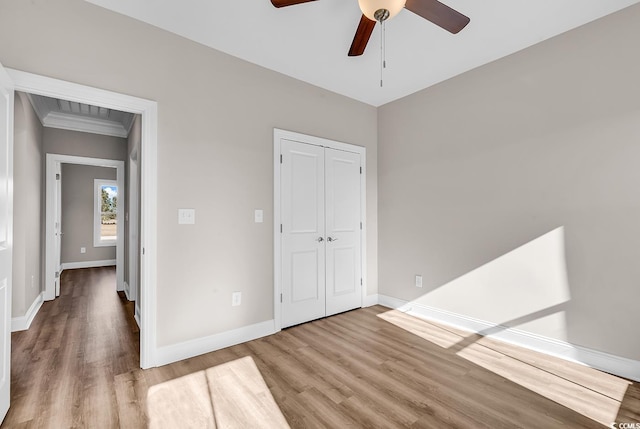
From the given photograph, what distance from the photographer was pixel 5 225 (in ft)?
5.90

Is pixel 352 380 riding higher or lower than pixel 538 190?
lower

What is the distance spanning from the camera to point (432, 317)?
11.5 feet

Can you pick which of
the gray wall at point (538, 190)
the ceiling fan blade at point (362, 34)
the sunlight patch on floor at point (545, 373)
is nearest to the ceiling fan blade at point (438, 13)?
the ceiling fan blade at point (362, 34)

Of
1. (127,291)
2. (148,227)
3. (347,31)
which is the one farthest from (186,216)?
(127,291)

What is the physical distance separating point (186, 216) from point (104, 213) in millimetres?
6384

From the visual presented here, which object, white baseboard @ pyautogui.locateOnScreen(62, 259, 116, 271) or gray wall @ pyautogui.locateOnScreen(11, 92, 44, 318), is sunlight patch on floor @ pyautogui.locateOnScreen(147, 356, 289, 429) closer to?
gray wall @ pyautogui.locateOnScreen(11, 92, 44, 318)

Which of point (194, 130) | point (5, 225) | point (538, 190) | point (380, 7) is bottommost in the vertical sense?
point (5, 225)

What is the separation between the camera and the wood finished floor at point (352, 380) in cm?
181

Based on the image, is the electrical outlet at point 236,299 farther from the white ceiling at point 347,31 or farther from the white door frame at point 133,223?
the white ceiling at point 347,31

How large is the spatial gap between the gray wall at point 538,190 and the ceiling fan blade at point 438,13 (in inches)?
50.8

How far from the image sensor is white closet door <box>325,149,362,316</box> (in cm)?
366

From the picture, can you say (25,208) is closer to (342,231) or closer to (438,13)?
(342,231)

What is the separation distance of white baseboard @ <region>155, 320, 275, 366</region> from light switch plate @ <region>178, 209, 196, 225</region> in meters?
1.04

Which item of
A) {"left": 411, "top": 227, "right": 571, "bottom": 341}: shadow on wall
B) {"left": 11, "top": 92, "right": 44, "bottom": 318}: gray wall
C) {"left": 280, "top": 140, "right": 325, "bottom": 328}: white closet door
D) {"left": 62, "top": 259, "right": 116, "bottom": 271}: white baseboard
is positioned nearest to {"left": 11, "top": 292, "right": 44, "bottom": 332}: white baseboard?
{"left": 11, "top": 92, "right": 44, "bottom": 318}: gray wall
